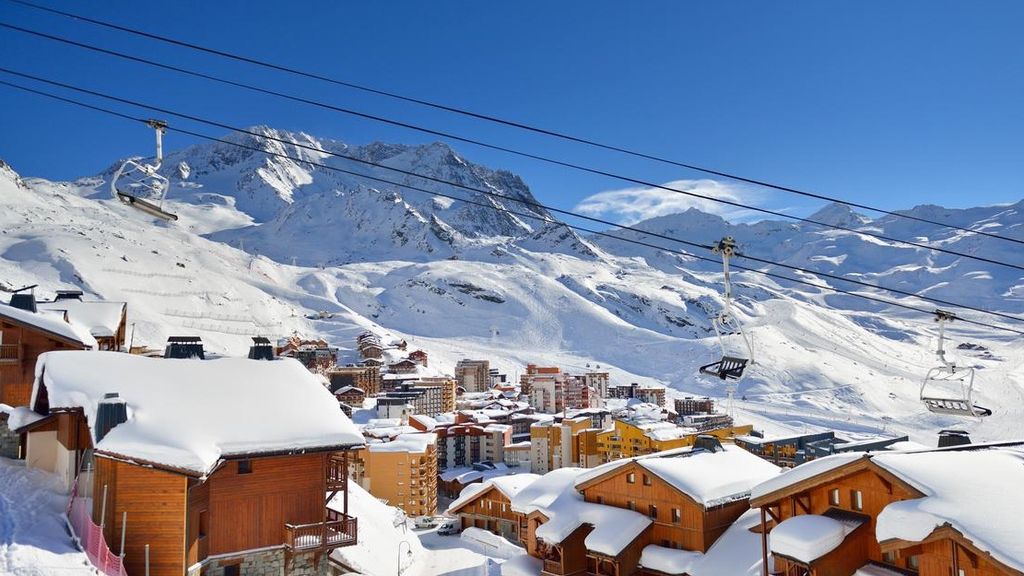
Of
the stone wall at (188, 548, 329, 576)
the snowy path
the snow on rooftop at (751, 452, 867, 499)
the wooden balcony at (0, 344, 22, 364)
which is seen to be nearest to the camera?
the snowy path

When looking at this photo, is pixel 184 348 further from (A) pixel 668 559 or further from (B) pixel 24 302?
(A) pixel 668 559

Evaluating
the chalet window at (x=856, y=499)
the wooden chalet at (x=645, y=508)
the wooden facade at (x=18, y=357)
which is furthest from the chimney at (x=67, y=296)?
the chalet window at (x=856, y=499)

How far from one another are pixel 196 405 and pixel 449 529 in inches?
1150

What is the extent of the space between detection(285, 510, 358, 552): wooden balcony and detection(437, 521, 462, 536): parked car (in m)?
25.9

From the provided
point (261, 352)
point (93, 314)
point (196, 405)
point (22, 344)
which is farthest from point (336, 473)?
point (93, 314)

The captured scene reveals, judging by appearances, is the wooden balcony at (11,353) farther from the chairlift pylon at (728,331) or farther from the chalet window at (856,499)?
the chalet window at (856,499)

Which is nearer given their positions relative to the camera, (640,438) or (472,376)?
(640,438)

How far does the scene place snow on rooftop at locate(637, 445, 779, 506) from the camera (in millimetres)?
18562

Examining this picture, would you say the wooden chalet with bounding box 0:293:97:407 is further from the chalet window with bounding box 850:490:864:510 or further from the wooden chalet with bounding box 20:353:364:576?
the chalet window with bounding box 850:490:864:510

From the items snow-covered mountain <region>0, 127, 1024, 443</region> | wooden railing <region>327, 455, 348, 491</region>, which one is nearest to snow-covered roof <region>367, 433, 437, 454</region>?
snow-covered mountain <region>0, 127, 1024, 443</region>

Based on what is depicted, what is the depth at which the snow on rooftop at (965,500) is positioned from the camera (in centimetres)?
948

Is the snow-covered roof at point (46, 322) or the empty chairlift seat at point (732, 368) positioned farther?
the snow-covered roof at point (46, 322)

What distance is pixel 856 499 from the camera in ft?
45.0

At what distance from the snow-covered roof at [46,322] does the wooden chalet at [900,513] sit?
66.8 feet
